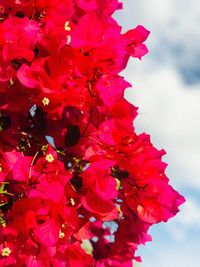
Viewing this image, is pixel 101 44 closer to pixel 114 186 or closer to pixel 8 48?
pixel 8 48

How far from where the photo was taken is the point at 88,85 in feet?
4.58

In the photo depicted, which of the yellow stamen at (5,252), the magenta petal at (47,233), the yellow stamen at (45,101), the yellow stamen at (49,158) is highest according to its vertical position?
the yellow stamen at (45,101)

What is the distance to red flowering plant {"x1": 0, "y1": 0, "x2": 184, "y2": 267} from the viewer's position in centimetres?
130

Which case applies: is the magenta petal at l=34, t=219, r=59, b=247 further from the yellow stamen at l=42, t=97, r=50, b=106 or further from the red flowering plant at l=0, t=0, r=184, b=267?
the yellow stamen at l=42, t=97, r=50, b=106

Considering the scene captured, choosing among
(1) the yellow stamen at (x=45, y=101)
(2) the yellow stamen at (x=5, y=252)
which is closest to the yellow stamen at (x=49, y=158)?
(1) the yellow stamen at (x=45, y=101)

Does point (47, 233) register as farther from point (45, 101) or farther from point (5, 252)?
point (45, 101)

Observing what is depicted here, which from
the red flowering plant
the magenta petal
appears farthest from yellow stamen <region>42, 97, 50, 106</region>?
the magenta petal

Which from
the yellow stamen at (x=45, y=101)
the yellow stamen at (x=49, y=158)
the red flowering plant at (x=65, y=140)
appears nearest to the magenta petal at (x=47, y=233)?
the red flowering plant at (x=65, y=140)

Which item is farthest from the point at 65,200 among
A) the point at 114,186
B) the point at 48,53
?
the point at 48,53

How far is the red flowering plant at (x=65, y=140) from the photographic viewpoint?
130 cm

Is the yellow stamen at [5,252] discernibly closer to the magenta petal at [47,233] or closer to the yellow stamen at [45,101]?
the magenta petal at [47,233]

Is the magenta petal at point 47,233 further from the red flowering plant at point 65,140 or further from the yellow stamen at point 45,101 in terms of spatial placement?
the yellow stamen at point 45,101

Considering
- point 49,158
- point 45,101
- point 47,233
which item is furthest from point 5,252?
point 45,101

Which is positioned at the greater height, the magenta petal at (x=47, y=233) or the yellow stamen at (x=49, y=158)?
the yellow stamen at (x=49, y=158)
